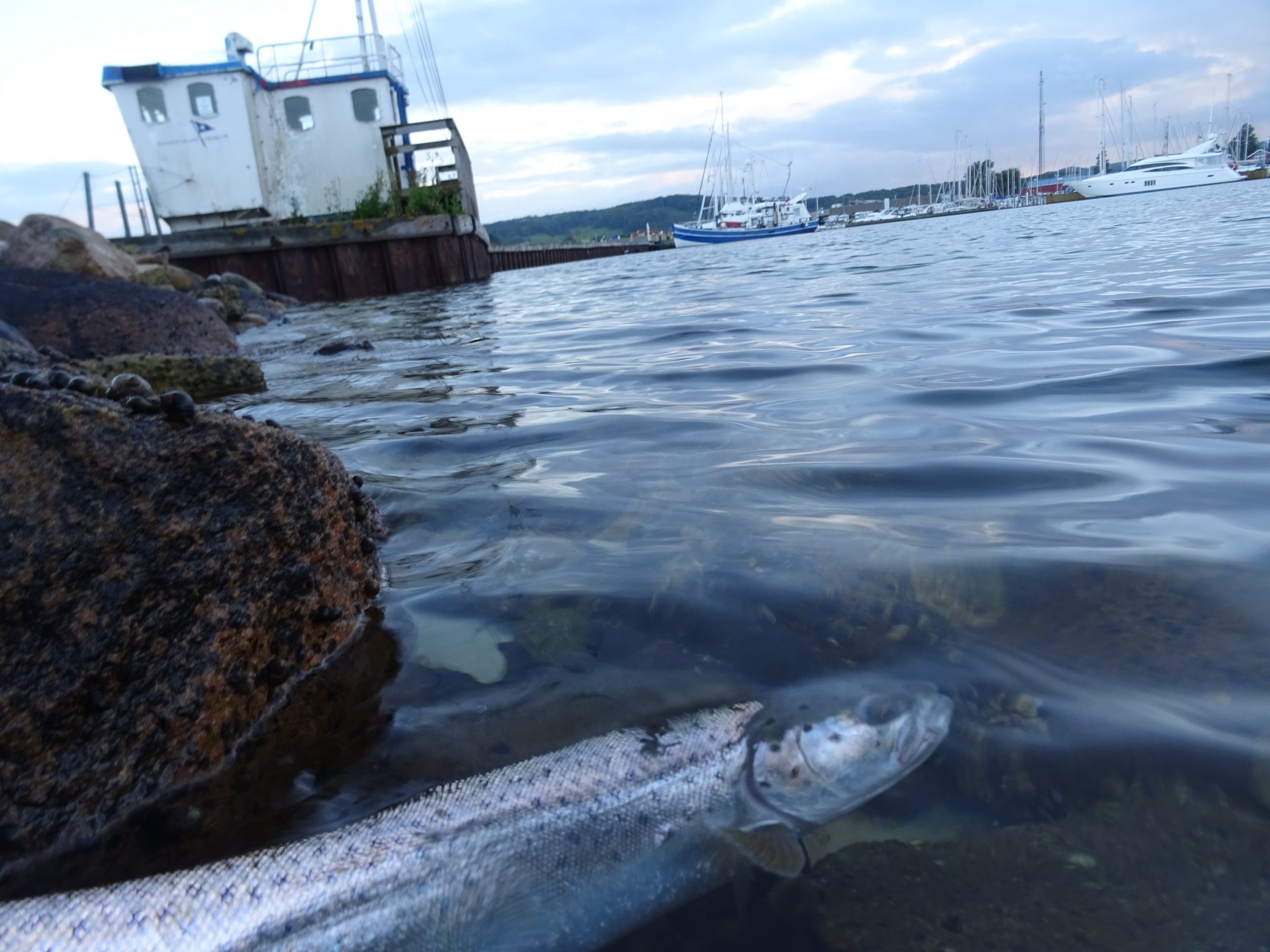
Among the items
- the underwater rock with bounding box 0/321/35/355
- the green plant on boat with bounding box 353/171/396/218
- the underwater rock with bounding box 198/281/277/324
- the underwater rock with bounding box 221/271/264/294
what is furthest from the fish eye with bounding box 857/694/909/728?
the green plant on boat with bounding box 353/171/396/218

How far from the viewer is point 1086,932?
127 centimetres

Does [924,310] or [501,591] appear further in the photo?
[924,310]

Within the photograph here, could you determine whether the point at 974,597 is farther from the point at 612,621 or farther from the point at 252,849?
the point at 252,849

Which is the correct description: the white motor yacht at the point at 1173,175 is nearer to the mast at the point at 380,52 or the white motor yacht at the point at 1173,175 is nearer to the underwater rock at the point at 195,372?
the mast at the point at 380,52

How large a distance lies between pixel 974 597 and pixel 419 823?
4.95 feet

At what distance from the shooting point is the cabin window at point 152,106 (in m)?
22.2

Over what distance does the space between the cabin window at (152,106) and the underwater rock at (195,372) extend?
2019cm

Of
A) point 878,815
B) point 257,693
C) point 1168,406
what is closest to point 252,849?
point 257,693

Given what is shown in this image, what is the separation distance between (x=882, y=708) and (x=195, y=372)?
240 inches

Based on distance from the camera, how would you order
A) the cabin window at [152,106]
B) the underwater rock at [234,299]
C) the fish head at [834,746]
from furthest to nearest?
the cabin window at [152,106], the underwater rock at [234,299], the fish head at [834,746]

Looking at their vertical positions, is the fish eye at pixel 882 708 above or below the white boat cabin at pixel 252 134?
below

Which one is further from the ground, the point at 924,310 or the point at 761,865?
the point at 924,310

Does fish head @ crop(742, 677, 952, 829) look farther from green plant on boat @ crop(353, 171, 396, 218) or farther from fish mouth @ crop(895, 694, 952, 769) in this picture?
green plant on boat @ crop(353, 171, 396, 218)

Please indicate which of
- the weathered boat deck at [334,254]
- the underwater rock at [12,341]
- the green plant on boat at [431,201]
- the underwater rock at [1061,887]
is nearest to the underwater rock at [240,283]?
the weathered boat deck at [334,254]
